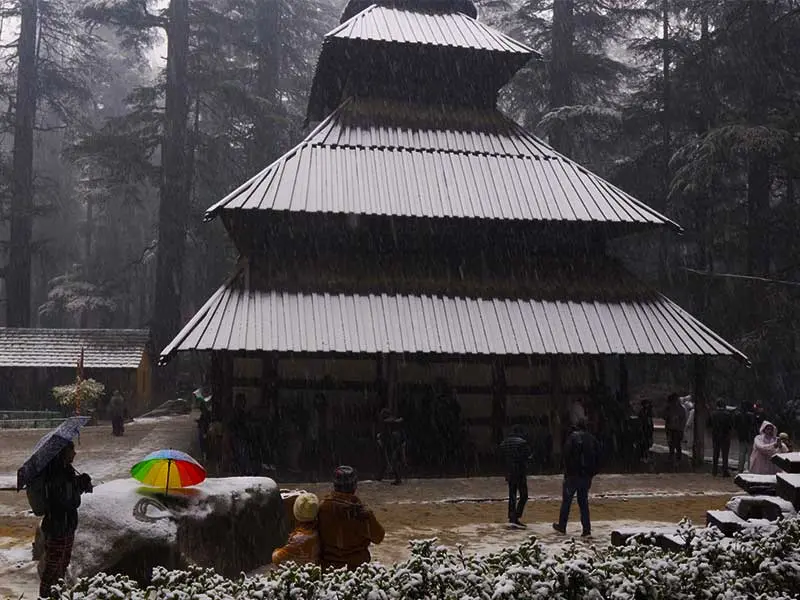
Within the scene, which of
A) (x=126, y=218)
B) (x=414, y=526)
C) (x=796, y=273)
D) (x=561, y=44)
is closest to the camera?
(x=414, y=526)

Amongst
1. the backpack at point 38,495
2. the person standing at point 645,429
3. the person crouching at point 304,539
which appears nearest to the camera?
the person crouching at point 304,539

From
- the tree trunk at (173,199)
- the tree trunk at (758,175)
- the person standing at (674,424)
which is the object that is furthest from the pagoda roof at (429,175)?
the tree trunk at (173,199)

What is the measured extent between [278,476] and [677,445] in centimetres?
919

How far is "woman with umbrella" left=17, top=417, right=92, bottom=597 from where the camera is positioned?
6770 millimetres

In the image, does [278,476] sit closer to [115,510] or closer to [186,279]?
[115,510]

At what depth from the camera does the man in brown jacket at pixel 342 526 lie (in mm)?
5848

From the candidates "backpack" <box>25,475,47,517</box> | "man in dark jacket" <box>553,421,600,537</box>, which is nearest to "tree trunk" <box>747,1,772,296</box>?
"man in dark jacket" <box>553,421,600,537</box>

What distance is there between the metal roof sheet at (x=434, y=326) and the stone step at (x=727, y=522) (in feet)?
24.7

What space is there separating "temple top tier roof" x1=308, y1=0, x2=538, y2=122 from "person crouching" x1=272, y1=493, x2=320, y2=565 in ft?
54.4

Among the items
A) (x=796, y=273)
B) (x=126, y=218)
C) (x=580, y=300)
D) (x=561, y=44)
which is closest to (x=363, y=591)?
(x=580, y=300)

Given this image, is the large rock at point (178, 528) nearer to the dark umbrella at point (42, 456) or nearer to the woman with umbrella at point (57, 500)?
the woman with umbrella at point (57, 500)

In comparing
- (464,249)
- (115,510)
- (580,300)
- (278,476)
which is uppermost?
(464,249)

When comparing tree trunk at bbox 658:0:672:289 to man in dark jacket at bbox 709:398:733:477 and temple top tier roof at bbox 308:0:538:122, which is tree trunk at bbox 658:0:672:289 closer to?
temple top tier roof at bbox 308:0:538:122

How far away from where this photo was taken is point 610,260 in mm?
18188
